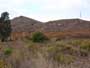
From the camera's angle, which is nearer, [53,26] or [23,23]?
[53,26]

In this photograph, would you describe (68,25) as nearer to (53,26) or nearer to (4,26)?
(53,26)

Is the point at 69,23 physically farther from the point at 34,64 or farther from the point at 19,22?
the point at 34,64

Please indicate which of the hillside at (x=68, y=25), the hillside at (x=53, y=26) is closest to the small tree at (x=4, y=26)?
the hillside at (x=53, y=26)

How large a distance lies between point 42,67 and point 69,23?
80.8 meters

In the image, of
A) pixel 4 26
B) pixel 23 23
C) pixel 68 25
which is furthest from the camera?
Answer: pixel 23 23

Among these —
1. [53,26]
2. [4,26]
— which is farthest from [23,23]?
[4,26]

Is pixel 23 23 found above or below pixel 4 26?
below

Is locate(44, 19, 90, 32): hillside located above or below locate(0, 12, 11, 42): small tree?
below

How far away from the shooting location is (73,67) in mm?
10414

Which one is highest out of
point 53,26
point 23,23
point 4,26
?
point 4,26

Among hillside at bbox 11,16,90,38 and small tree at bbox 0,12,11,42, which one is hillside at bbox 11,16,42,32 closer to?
hillside at bbox 11,16,90,38

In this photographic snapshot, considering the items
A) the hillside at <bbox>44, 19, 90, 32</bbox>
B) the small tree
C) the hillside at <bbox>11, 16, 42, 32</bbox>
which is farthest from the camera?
the hillside at <bbox>11, 16, 42, 32</bbox>

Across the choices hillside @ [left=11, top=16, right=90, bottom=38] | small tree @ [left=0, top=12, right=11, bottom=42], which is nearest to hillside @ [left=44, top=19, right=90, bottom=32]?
hillside @ [left=11, top=16, right=90, bottom=38]

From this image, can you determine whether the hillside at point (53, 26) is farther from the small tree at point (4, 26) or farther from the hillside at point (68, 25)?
the small tree at point (4, 26)
